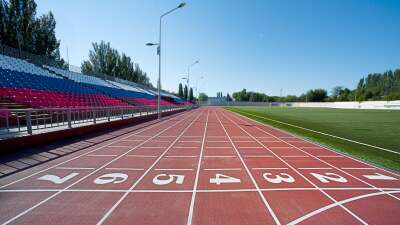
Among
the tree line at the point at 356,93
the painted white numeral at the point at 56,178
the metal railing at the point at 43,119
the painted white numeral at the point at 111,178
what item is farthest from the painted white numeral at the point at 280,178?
the tree line at the point at 356,93

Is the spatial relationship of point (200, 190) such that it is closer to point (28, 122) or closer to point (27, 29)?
point (28, 122)

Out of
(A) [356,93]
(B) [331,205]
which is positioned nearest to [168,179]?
(B) [331,205]

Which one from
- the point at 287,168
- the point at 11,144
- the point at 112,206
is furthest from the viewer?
the point at 11,144

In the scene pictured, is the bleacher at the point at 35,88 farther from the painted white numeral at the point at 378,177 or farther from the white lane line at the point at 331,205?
the painted white numeral at the point at 378,177

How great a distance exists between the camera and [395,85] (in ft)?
425

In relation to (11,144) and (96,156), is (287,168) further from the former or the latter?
(11,144)

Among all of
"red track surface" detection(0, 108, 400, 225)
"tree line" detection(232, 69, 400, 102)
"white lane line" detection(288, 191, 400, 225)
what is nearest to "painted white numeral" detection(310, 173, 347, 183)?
"red track surface" detection(0, 108, 400, 225)

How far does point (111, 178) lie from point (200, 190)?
7.70 ft

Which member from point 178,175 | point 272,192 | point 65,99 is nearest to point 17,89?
point 65,99

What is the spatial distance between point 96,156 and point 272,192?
20.0ft

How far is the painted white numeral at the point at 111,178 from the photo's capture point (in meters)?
6.28

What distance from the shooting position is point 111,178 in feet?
21.4

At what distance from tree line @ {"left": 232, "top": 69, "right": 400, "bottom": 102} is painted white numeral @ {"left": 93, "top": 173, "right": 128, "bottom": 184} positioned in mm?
121465

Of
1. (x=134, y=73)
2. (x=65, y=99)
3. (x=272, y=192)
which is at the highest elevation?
(x=134, y=73)
